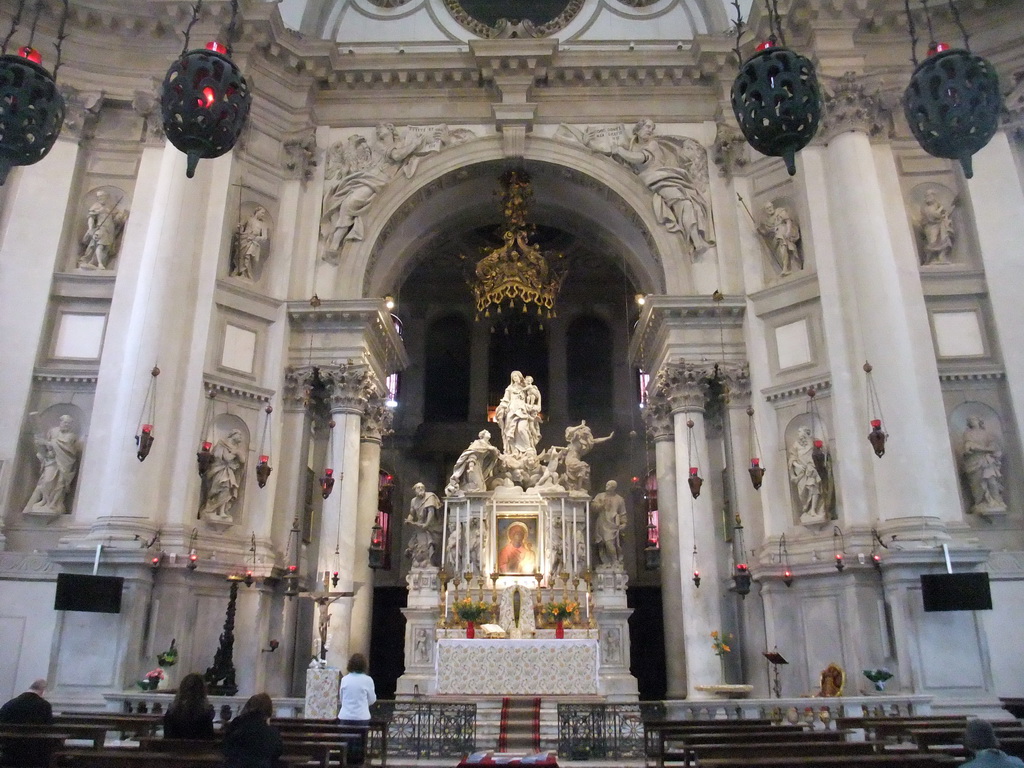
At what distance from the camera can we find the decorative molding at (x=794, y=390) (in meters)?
14.7

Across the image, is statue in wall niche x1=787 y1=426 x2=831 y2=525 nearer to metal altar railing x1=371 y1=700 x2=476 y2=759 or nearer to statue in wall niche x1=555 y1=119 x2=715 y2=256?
statue in wall niche x1=555 y1=119 x2=715 y2=256

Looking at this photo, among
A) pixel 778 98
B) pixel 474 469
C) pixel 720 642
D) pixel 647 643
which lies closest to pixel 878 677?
pixel 720 642

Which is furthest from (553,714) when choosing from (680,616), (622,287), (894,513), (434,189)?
(622,287)

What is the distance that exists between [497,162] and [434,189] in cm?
152

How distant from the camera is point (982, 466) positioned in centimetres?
1360

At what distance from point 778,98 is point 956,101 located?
56.7 inches

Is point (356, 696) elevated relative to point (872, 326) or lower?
lower

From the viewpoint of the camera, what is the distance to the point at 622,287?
1116 inches

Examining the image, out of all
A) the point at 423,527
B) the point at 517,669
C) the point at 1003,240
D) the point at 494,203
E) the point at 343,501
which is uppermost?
the point at 494,203

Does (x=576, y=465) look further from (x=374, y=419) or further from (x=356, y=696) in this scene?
(x=356, y=696)

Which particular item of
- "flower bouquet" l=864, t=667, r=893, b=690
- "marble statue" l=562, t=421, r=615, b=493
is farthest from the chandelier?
"flower bouquet" l=864, t=667, r=893, b=690

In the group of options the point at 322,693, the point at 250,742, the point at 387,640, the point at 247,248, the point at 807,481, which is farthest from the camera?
the point at 387,640

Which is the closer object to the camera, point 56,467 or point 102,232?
point 56,467

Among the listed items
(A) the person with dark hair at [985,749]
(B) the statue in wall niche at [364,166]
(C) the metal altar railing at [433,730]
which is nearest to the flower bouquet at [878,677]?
(C) the metal altar railing at [433,730]
